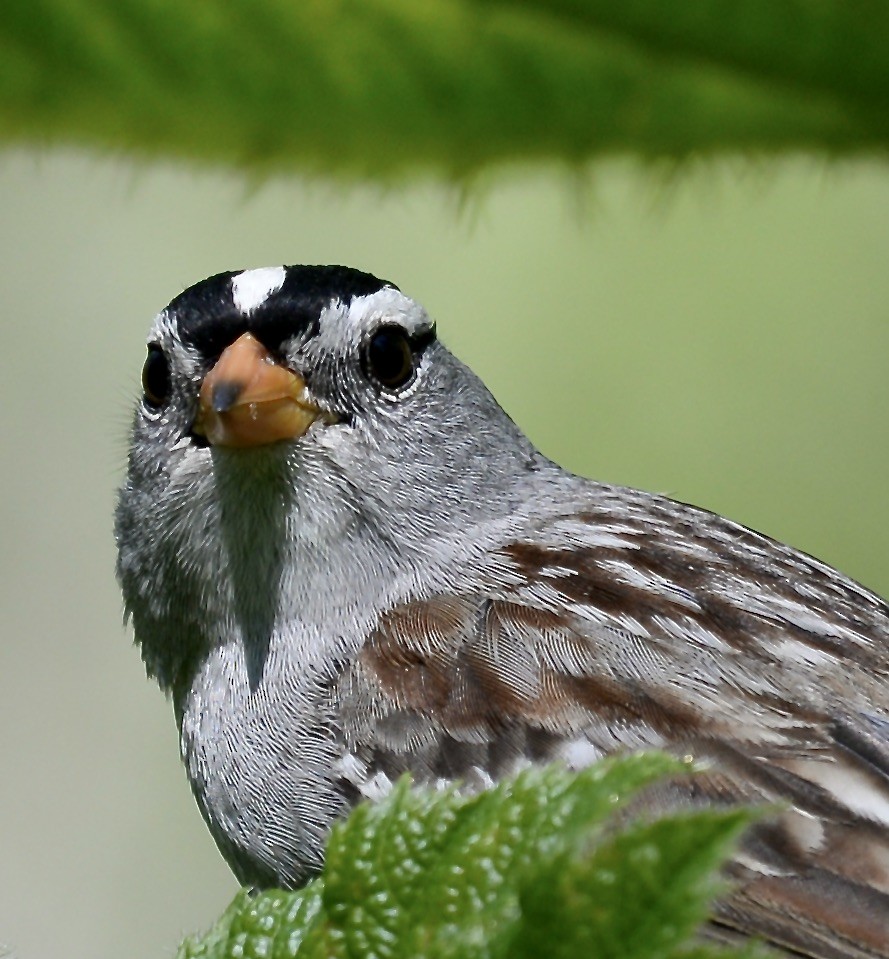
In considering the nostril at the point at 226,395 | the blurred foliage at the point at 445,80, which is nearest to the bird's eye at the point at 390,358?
the nostril at the point at 226,395

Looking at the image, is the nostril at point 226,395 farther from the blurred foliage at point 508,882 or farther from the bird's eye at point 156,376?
the blurred foliage at point 508,882

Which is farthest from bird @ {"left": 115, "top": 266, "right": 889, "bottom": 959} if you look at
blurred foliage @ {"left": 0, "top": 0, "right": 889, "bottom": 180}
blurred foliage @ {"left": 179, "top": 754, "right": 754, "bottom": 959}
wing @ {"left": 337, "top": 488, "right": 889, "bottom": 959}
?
blurred foliage @ {"left": 179, "top": 754, "right": 754, "bottom": 959}

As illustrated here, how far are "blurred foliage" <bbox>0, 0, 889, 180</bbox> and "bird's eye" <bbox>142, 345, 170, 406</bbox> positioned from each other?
1321mm

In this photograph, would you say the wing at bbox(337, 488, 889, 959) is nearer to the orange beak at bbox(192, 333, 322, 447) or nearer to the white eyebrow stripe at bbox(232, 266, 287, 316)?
the orange beak at bbox(192, 333, 322, 447)

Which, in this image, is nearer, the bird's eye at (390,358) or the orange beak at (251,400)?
the orange beak at (251,400)

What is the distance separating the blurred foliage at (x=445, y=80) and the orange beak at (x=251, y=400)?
1014 millimetres

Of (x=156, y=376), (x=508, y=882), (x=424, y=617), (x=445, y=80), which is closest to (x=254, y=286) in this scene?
(x=156, y=376)

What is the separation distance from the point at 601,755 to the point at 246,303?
1.00m

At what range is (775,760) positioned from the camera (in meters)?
2.03

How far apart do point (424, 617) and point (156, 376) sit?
0.68 metres

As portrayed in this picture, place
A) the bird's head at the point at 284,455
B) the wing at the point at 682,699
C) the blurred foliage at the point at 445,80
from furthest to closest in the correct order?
the bird's head at the point at 284,455, the wing at the point at 682,699, the blurred foliage at the point at 445,80

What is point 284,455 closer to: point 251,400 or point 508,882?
point 251,400

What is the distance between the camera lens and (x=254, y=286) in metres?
2.46

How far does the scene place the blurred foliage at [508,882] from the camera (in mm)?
537
